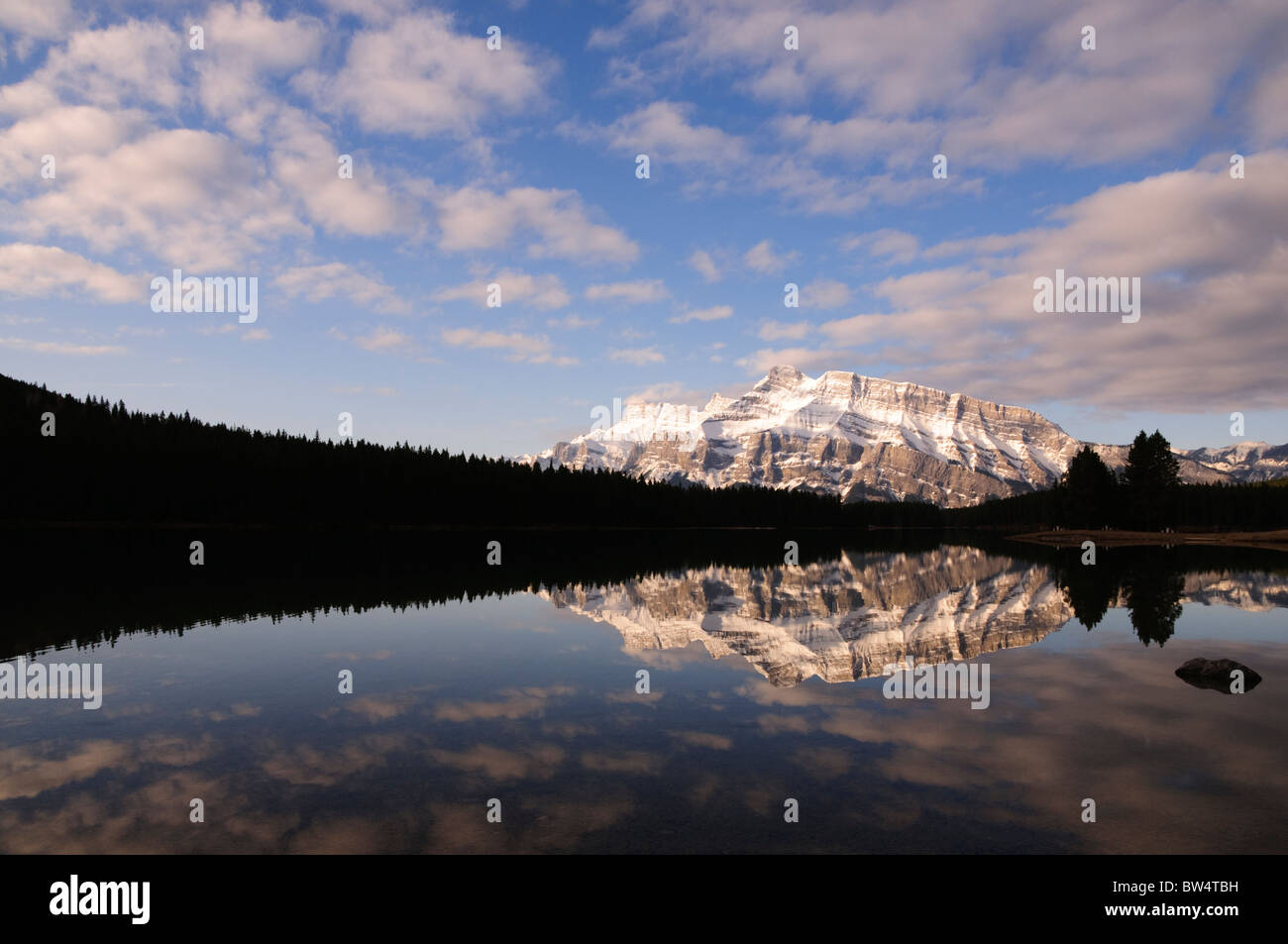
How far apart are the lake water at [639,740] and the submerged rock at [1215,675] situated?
2.19ft

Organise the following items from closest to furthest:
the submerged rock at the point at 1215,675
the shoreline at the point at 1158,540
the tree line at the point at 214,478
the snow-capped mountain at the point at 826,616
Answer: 1. the submerged rock at the point at 1215,675
2. the snow-capped mountain at the point at 826,616
3. the shoreline at the point at 1158,540
4. the tree line at the point at 214,478

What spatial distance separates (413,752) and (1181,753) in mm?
17079

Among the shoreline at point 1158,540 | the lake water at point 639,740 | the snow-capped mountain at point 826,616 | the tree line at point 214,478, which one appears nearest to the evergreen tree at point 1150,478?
the shoreline at point 1158,540

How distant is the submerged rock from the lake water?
668 millimetres

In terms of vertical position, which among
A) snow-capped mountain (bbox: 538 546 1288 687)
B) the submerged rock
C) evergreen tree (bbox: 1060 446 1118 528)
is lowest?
snow-capped mountain (bbox: 538 546 1288 687)

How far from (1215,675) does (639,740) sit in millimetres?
19336

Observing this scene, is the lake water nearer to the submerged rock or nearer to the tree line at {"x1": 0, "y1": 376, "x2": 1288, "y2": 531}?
the submerged rock

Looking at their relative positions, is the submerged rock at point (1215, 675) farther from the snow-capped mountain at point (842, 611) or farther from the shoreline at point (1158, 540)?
the shoreline at point (1158, 540)

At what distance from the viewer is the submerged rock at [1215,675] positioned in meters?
22.3

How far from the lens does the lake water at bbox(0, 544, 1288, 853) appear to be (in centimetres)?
1169

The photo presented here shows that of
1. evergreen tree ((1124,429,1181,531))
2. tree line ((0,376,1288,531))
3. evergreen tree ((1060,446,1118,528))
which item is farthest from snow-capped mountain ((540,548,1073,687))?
tree line ((0,376,1288,531))
